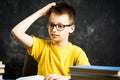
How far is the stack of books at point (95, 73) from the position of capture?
1.08m

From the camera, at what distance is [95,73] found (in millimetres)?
1127

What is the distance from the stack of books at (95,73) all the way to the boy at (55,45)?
2.10ft

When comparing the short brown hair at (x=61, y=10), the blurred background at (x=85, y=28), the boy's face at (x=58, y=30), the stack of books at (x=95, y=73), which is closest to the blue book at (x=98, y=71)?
the stack of books at (x=95, y=73)

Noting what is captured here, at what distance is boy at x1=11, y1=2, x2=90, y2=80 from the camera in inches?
72.0

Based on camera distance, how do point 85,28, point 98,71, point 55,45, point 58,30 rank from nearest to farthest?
point 98,71
point 58,30
point 55,45
point 85,28

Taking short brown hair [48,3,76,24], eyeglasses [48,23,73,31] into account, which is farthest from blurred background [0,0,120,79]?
eyeglasses [48,23,73,31]

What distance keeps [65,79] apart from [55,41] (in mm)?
516

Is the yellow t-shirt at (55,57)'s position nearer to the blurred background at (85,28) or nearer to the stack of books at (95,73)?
the blurred background at (85,28)

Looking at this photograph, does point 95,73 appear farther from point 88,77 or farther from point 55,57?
point 55,57

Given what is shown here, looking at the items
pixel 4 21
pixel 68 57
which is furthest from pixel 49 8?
pixel 4 21

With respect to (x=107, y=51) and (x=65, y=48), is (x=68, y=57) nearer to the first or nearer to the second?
(x=65, y=48)

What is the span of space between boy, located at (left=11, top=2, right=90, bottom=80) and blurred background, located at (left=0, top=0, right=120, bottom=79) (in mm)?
342

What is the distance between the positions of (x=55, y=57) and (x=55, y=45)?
93 millimetres

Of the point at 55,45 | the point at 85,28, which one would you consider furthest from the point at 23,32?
the point at 85,28
